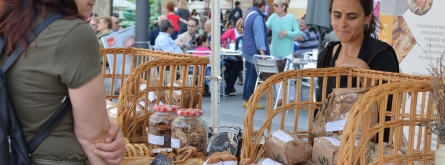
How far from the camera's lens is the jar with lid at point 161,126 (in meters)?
2.54

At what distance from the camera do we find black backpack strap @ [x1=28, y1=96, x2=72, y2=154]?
5.17ft

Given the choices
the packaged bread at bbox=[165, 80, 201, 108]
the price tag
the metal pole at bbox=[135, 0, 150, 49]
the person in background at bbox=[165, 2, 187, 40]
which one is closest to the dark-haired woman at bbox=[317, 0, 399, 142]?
the packaged bread at bbox=[165, 80, 201, 108]

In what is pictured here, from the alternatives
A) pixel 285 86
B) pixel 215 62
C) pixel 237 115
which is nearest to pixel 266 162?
pixel 285 86

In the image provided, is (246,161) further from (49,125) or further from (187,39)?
(187,39)

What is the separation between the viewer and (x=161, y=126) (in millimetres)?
2557

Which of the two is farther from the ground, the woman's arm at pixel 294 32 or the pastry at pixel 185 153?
the woman's arm at pixel 294 32

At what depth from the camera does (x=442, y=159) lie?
5.79ft

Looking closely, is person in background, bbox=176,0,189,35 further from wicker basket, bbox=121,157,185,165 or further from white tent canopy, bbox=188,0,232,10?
wicker basket, bbox=121,157,185,165

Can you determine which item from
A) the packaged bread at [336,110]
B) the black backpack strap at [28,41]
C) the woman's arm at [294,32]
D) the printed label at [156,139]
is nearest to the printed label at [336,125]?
the packaged bread at [336,110]

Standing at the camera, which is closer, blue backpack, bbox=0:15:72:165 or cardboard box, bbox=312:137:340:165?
blue backpack, bbox=0:15:72:165

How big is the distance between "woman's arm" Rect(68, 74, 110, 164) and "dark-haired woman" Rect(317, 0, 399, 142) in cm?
111

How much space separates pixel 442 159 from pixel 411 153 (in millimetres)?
150

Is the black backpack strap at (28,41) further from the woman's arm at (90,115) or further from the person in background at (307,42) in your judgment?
the person in background at (307,42)

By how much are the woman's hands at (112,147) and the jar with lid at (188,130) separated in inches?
27.9
